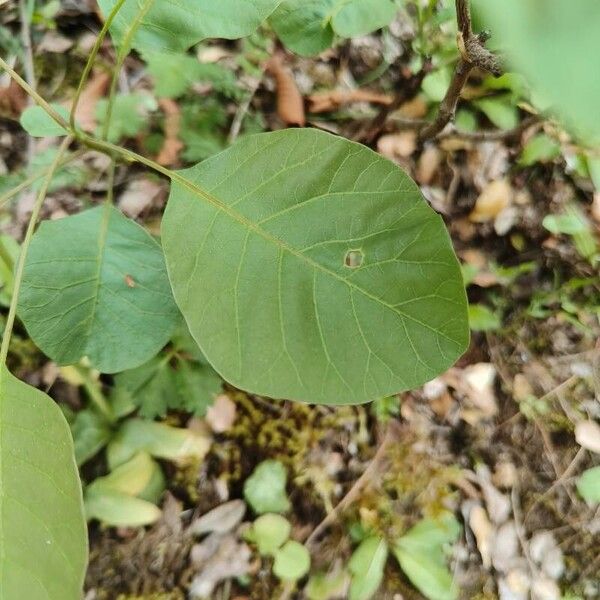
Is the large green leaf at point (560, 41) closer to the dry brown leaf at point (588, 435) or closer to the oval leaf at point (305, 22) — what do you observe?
the oval leaf at point (305, 22)

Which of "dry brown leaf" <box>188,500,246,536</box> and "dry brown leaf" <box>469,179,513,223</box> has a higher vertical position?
"dry brown leaf" <box>469,179,513,223</box>

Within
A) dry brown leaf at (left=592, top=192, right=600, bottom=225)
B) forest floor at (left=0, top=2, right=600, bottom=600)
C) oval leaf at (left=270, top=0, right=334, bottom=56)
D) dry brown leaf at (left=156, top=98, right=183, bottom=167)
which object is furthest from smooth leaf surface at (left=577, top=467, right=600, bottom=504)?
dry brown leaf at (left=156, top=98, right=183, bottom=167)

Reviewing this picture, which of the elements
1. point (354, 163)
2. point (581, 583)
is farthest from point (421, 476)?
point (354, 163)

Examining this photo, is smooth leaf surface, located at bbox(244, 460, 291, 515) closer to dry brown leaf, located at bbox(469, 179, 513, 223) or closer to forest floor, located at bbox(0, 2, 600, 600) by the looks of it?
forest floor, located at bbox(0, 2, 600, 600)

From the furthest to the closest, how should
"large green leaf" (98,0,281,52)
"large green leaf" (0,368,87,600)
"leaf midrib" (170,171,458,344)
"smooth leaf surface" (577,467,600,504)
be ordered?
"smooth leaf surface" (577,467,600,504), "large green leaf" (98,0,281,52), "leaf midrib" (170,171,458,344), "large green leaf" (0,368,87,600)

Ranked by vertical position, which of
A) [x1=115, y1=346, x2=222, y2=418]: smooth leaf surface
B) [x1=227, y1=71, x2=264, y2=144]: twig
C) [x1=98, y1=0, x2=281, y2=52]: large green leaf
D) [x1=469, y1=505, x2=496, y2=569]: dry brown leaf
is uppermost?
[x1=98, y1=0, x2=281, y2=52]: large green leaf

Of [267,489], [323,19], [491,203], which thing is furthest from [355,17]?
[267,489]

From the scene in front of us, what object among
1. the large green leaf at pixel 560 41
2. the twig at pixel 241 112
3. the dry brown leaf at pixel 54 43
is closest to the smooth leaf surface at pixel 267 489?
the twig at pixel 241 112

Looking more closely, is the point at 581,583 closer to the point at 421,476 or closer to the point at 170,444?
the point at 421,476

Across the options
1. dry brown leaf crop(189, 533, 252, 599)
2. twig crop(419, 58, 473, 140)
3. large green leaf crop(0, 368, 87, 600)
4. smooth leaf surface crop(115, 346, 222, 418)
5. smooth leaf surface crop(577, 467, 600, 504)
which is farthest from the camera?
smooth leaf surface crop(577, 467, 600, 504)
